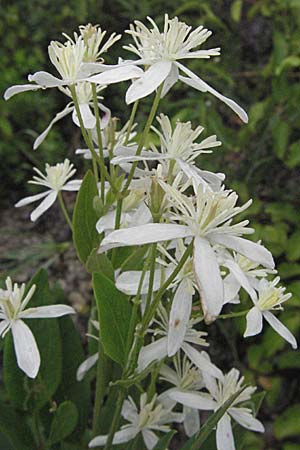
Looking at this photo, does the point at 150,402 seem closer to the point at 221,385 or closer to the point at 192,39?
the point at 221,385

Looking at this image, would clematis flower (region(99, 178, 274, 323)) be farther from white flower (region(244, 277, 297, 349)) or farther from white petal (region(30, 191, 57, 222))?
white petal (region(30, 191, 57, 222))

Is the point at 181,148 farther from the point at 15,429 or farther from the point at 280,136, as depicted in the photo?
the point at 280,136

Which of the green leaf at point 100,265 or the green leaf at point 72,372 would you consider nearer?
the green leaf at point 100,265

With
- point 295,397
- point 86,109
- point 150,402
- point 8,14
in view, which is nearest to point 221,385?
point 150,402

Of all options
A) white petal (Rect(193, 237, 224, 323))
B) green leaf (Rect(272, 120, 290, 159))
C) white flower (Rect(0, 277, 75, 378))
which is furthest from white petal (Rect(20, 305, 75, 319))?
green leaf (Rect(272, 120, 290, 159))

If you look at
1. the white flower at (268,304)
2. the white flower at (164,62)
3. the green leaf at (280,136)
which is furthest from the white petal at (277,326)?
the green leaf at (280,136)

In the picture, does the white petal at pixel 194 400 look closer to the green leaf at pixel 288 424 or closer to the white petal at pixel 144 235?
the white petal at pixel 144 235
